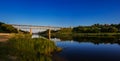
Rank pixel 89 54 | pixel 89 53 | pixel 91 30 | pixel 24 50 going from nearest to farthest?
pixel 24 50
pixel 89 54
pixel 89 53
pixel 91 30

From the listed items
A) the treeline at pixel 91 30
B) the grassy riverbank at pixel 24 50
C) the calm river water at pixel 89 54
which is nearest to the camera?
the grassy riverbank at pixel 24 50

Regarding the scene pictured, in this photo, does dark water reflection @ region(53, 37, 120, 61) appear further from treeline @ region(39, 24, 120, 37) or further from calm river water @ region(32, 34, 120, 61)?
treeline @ region(39, 24, 120, 37)

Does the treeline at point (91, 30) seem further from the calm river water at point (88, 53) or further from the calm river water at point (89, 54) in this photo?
the calm river water at point (89, 54)

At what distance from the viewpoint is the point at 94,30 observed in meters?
168

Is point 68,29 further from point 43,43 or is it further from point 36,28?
point 43,43

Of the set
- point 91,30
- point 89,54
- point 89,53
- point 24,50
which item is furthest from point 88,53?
point 91,30

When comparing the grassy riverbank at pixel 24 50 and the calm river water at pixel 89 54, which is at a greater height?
the grassy riverbank at pixel 24 50

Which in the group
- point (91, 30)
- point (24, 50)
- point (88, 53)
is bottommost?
point (88, 53)

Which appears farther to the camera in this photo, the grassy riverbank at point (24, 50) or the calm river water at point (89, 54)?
the calm river water at point (89, 54)

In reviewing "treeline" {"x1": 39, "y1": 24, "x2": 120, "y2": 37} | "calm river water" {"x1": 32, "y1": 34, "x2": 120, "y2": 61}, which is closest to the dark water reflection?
"calm river water" {"x1": 32, "y1": 34, "x2": 120, "y2": 61}

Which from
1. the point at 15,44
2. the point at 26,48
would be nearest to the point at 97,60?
the point at 26,48

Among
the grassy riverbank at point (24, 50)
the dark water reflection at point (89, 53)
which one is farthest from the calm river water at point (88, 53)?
the grassy riverbank at point (24, 50)

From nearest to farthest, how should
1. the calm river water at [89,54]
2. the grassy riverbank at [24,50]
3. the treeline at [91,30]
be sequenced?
the grassy riverbank at [24,50], the calm river water at [89,54], the treeline at [91,30]

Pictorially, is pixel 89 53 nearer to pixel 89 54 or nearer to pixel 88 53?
pixel 88 53
